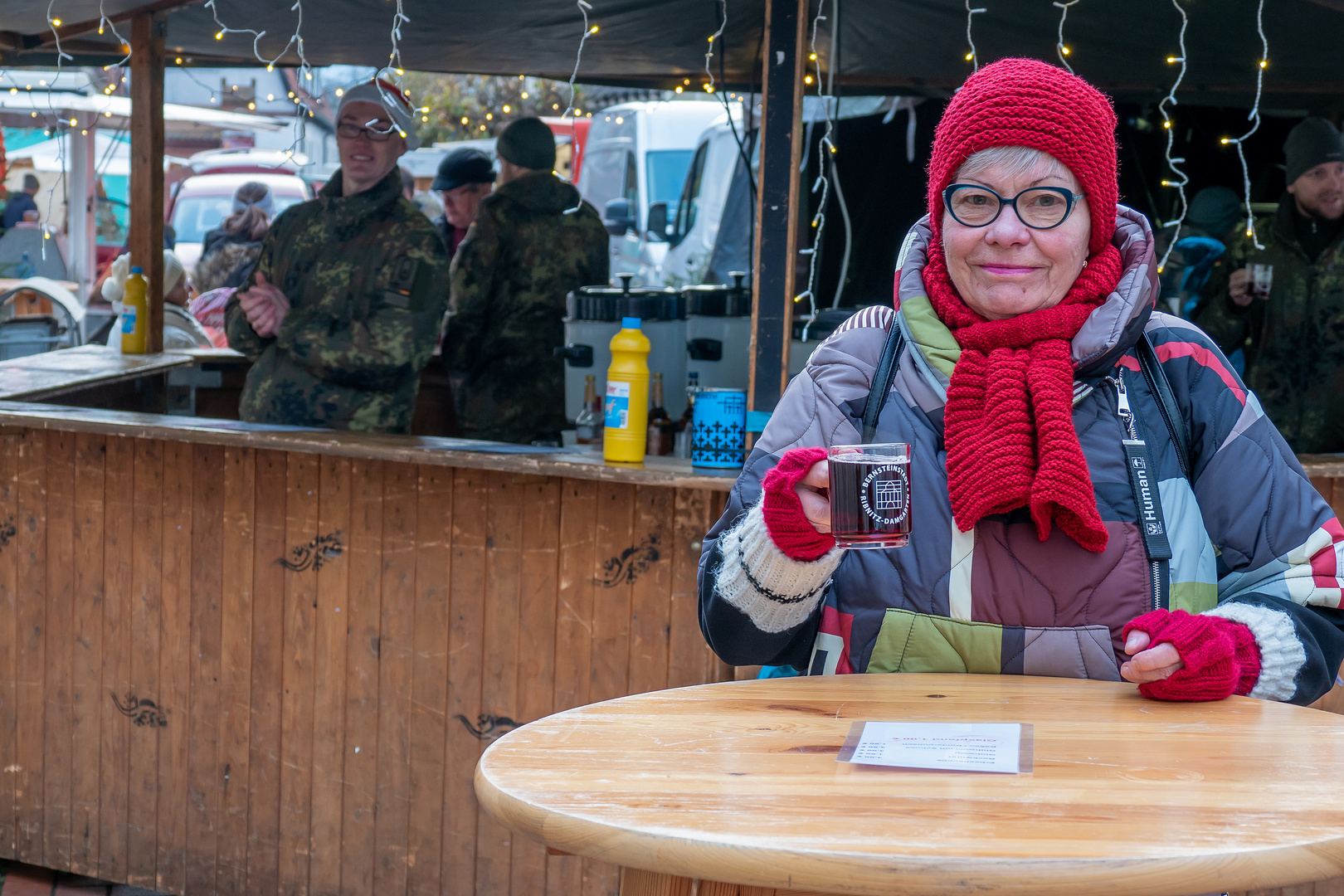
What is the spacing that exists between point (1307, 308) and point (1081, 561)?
9.13 feet

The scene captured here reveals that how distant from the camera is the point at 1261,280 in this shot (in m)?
4.09

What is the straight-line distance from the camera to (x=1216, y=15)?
15.3 feet

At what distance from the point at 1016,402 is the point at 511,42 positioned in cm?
401

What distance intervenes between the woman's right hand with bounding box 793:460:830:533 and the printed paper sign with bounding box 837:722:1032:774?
0.24m

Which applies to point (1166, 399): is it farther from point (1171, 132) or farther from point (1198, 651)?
point (1171, 132)

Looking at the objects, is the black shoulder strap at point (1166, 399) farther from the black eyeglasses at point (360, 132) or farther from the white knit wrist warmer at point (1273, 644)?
the black eyeglasses at point (360, 132)

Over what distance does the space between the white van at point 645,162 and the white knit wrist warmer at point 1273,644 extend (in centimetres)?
835

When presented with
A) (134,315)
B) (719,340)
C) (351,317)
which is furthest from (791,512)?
(134,315)

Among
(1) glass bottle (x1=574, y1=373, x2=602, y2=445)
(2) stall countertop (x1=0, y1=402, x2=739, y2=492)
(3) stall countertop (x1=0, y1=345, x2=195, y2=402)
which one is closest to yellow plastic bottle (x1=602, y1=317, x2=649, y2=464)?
(2) stall countertop (x1=0, y1=402, x2=739, y2=492)

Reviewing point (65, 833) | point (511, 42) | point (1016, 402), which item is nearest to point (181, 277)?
point (511, 42)

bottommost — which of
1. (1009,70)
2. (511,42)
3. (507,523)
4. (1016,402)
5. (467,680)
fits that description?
(467,680)

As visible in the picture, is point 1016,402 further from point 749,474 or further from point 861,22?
point 861,22

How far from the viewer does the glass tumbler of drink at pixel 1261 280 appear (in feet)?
13.3

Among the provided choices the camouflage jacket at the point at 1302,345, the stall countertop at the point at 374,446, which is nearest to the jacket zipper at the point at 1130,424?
the stall countertop at the point at 374,446
